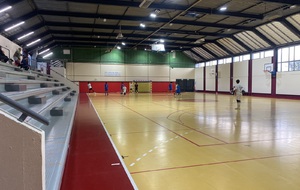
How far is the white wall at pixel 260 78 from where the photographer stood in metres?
26.0

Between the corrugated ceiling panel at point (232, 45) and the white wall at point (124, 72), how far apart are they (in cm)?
1092

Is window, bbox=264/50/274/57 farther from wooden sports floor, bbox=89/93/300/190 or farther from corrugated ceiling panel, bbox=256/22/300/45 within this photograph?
wooden sports floor, bbox=89/93/300/190

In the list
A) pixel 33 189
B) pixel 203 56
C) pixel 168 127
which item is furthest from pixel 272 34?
pixel 33 189

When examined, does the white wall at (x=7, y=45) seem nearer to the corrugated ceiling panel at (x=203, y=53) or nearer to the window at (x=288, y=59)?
the corrugated ceiling panel at (x=203, y=53)

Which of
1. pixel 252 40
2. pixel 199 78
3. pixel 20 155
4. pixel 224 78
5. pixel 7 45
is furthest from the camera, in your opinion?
pixel 199 78

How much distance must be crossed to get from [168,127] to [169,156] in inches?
124

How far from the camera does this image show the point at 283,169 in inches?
155

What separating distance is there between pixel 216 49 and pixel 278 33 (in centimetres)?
1088

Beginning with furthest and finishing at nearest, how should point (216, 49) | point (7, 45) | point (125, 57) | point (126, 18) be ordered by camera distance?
1. point (125, 57)
2. point (216, 49)
3. point (126, 18)
4. point (7, 45)

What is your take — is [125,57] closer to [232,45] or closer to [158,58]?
[158,58]

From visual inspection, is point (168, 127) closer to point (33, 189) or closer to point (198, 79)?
point (33, 189)

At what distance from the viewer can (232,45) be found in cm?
2994

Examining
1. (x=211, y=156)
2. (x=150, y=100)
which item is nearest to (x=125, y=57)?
(x=150, y=100)

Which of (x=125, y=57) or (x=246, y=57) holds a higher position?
(x=125, y=57)
